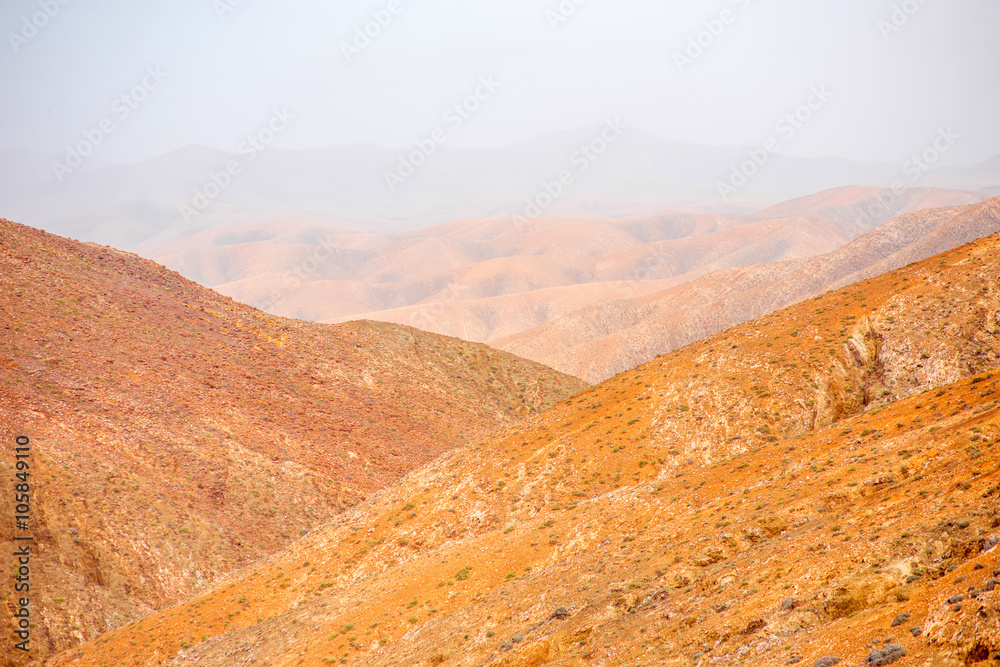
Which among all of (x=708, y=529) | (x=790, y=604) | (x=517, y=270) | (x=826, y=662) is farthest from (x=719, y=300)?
(x=826, y=662)

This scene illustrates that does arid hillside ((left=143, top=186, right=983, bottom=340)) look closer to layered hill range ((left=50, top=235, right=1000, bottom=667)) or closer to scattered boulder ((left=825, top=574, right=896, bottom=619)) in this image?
layered hill range ((left=50, top=235, right=1000, bottom=667))

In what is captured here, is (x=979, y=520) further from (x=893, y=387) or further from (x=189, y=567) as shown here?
(x=189, y=567)

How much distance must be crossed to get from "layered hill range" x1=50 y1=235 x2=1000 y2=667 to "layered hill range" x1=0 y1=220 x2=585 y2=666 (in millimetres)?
4530

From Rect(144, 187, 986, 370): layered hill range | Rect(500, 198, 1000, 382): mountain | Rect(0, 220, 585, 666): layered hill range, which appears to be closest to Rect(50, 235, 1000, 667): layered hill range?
Rect(0, 220, 585, 666): layered hill range

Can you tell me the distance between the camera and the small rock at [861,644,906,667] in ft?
23.8

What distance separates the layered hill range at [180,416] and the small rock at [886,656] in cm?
2488

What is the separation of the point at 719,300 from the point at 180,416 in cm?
7649

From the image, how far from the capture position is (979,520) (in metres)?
9.37

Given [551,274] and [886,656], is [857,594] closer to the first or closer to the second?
[886,656]

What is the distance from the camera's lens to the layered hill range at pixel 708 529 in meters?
9.39

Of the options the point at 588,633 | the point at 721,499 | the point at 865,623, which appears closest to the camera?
the point at 865,623

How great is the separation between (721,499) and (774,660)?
741cm

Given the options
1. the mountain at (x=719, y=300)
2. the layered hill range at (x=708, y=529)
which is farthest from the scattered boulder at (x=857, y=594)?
the mountain at (x=719, y=300)

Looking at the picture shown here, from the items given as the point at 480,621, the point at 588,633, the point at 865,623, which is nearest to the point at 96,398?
the point at 480,621
